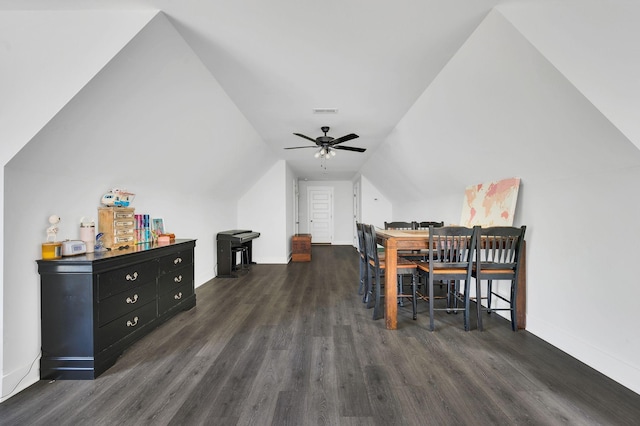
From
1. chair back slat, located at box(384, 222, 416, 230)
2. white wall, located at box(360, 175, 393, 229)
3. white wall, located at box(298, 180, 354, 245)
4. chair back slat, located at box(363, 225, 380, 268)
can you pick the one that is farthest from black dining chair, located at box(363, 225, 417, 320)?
white wall, located at box(298, 180, 354, 245)

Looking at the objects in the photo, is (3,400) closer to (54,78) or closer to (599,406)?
(54,78)

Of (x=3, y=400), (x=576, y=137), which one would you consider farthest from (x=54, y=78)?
(x=576, y=137)

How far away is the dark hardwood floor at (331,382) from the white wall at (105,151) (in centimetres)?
65

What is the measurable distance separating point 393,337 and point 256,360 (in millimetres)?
1224

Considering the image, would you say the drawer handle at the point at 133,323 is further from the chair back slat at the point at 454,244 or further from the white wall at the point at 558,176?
the white wall at the point at 558,176

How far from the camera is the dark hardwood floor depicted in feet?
5.00

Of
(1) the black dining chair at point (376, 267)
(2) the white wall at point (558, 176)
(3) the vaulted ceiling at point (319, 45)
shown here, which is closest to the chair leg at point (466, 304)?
(1) the black dining chair at point (376, 267)

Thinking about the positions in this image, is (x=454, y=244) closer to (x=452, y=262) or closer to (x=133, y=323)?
(x=452, y=262)

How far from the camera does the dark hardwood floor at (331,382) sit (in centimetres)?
152

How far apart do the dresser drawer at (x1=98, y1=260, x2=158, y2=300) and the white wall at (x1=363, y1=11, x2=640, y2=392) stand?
3208 mm

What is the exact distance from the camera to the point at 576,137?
193 cm

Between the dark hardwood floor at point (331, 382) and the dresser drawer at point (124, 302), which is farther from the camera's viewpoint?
the dresser drawer at point (124, 302)

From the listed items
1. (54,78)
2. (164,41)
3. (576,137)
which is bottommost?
Result: (576,137)

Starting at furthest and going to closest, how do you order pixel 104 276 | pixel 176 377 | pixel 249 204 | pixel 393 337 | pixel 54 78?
1. pixel 249 204
2. pixel 393 337
3. pixel 104 276
4. pixel 176 377
5. pixel 54 78
